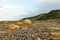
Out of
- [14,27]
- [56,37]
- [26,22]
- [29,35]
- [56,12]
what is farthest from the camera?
[56,12]

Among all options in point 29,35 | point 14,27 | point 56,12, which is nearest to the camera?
point 29,35

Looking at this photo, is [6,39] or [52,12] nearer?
[6,39]

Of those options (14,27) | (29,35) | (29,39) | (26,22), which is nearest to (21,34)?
(29,35)

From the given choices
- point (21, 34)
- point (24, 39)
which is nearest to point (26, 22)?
point (21, 34)

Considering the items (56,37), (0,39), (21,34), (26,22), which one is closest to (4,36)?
(0,39)

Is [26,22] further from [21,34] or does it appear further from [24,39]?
[24,39]

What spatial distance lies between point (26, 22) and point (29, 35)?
958 centimetres

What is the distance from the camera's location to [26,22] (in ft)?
96.8

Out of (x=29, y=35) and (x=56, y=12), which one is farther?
(x=56, y=12)

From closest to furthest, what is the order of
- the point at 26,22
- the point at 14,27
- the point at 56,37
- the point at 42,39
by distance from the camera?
1. the point at 56,37
2. the point at 42,39
3. the point at 14,27
4. the point at 26,22

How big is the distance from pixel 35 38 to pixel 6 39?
7.69 ft

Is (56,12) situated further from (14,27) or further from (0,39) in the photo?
(0,39)

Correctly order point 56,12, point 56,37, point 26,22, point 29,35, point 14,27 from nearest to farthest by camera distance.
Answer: point 56,37 → point 29,35 → point 14,27 → point 26,22 → point 56,12

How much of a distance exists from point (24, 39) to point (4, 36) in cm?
184
